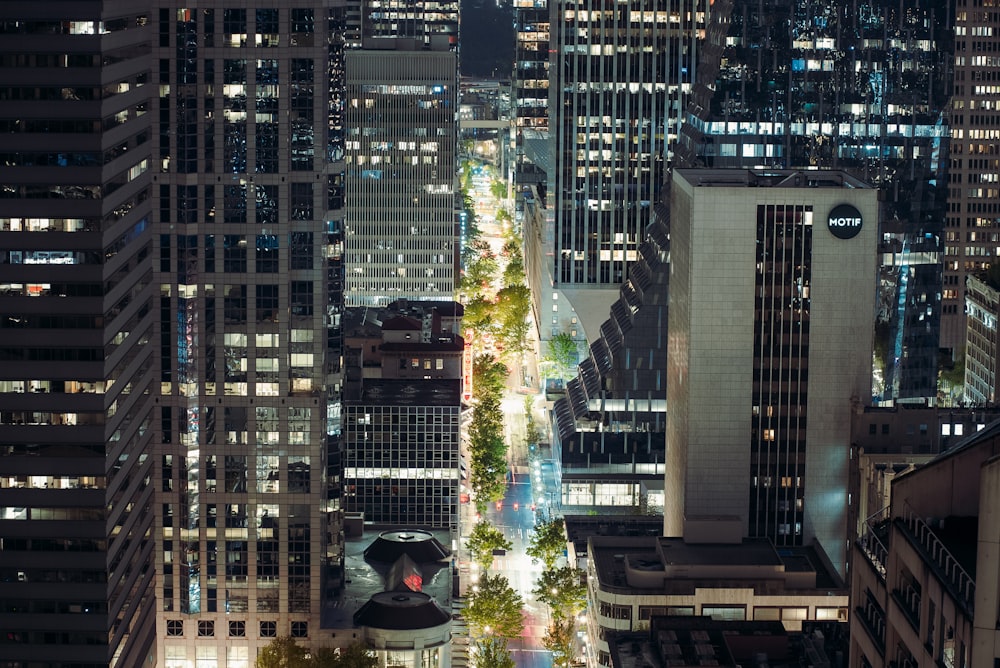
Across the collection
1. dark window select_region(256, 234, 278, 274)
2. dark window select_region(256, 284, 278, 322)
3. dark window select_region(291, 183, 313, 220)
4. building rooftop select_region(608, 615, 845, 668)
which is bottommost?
building rooftop select_region(608, 615, 845, 668)

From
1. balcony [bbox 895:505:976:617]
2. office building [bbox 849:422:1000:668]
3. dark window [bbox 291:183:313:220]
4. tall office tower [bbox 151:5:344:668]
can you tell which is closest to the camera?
office building [bbox 849:422:1000:668]

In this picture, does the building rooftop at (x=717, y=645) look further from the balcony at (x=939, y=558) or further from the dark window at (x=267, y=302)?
the balcony at (x=939, y=558)

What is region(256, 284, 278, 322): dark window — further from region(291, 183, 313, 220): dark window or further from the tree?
the tree

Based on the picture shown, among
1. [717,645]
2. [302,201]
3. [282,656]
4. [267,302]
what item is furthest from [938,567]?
[282,656]

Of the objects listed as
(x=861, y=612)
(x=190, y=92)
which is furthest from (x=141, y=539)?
(x=861, y=612)

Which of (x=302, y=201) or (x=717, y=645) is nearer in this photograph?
(x=717, y=645)

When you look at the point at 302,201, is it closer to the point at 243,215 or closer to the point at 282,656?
the point at 243,215

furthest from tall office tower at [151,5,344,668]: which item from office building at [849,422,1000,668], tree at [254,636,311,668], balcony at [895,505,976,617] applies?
balcony at [895,505,976,617]
